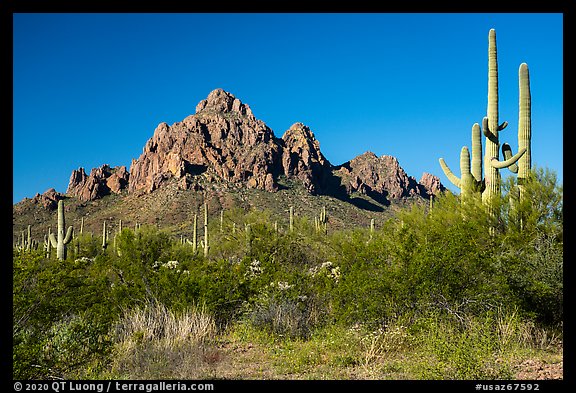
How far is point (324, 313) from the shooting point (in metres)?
10.0

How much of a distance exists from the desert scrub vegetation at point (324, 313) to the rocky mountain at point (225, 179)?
54.1 m

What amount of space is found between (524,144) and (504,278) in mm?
7276

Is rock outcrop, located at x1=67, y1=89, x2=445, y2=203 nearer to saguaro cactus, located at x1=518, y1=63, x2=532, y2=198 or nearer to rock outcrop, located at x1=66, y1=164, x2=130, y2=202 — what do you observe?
rock outcrop, located at x1=66, y1=164, x2=130, y2=202

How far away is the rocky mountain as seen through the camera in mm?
74562

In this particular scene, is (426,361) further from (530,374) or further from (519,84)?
(519,84)

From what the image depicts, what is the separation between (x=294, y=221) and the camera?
112 ft

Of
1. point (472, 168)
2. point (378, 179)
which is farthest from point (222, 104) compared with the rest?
point (472, 168)

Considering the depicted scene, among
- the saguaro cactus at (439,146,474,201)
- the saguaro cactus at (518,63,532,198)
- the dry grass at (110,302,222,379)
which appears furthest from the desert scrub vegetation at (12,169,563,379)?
the saguaro cactus at (439,146,474,201)

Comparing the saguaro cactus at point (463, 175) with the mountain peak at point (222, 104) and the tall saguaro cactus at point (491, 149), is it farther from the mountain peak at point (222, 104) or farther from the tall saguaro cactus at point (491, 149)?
the mountain peak at point (222, 104)

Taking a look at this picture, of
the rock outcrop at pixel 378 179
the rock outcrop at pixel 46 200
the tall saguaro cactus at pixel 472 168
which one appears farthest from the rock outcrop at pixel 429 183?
the tall saguaro cactus at pixel 472 168

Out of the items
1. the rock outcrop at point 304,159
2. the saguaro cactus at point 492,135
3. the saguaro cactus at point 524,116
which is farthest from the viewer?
the rock outcrop at point 304,159

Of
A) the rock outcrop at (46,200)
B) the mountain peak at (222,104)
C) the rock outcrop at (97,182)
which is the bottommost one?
the rock outcrop at (46,200)

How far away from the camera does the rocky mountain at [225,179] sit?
245ft

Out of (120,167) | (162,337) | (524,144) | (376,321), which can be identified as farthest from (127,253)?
(120,167)
